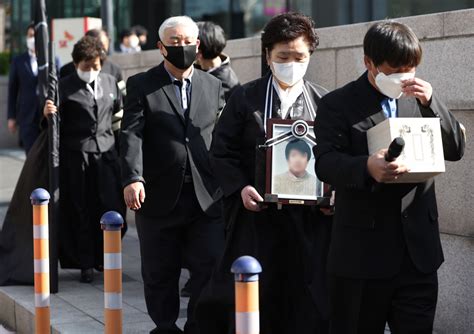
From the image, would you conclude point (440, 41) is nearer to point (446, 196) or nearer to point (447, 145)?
point (446, 196)

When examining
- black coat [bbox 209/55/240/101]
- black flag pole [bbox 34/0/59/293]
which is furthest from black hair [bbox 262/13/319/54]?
black flag pole [bbox 34/0/59/293]

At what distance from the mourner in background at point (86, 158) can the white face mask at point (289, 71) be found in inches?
142

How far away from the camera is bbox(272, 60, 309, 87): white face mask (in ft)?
18.1

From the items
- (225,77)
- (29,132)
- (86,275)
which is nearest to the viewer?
(225,77)

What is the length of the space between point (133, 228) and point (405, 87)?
780cm

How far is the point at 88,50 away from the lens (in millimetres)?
8914

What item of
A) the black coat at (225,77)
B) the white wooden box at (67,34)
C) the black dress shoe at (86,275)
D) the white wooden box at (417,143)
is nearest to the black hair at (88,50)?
the black coat at (225,77)

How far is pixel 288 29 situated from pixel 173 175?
148cm

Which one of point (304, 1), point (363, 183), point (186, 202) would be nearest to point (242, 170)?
point (186, 202)

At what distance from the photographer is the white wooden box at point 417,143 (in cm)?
425

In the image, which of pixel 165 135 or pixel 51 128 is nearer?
pixel 165 135

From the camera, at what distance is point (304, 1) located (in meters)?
19.0

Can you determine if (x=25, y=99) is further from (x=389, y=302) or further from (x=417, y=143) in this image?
(x=417, y=143)

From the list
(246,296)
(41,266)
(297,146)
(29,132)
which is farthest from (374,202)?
(29,132)
